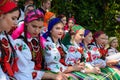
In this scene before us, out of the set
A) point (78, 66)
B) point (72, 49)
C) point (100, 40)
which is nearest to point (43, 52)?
point (78, 66)

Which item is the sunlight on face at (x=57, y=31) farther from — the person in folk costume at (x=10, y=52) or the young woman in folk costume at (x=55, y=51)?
the person in folk costume at (x=10, y=52)

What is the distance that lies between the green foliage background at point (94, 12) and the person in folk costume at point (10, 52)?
5.78 m

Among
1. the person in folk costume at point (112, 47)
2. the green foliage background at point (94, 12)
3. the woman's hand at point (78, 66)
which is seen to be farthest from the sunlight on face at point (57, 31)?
the green foliage background at point (94, 12)

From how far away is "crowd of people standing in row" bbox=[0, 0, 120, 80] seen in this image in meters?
3.41

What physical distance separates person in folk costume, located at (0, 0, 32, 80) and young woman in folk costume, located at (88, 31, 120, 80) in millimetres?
1985

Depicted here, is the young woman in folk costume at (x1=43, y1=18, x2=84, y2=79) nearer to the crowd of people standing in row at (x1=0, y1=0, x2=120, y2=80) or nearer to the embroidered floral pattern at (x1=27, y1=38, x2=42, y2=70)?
the crowd of people standing in row at (x1=0, y1=0, x2=120, y2=80)

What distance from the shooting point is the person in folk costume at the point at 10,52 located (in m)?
3.31

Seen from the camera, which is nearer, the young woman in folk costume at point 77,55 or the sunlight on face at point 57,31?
the sunlight on face at point 57,31

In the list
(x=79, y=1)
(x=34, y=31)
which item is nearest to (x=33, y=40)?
(x=34, y=31)

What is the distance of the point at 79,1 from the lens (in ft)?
33.5

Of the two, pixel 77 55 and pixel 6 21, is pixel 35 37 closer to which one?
pixel 6 21

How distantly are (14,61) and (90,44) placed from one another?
9.46ft

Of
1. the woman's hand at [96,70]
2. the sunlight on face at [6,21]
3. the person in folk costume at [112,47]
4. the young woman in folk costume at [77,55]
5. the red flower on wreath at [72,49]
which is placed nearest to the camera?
the sunlight on face at [6,21]

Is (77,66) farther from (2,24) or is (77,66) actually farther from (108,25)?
(108,25)
